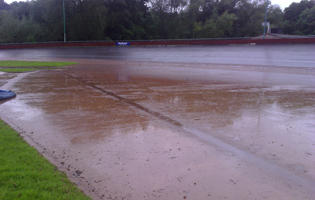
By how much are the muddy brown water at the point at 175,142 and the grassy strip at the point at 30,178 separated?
0.72ft

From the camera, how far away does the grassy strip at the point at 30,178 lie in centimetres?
331

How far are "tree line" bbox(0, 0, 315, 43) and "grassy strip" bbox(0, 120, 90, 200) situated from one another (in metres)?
55.6

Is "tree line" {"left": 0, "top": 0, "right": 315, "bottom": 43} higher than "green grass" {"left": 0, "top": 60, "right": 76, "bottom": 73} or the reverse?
higher

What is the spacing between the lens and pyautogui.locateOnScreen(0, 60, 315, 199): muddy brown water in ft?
12.5

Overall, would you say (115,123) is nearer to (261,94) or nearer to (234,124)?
(234,124)

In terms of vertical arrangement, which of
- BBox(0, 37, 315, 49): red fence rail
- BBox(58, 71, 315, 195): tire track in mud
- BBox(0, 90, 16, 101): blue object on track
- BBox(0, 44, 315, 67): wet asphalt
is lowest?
BBox(58, 71, 315, 195): tire track in mud

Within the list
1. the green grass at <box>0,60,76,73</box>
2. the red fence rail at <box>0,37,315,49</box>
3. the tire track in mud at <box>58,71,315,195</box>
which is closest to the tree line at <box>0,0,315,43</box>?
the red fence rail at <box>0,37,315,49</box>

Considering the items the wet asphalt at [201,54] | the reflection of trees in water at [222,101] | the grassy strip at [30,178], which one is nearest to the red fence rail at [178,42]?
the wet asphalt at [201,54]

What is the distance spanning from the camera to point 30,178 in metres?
3.66

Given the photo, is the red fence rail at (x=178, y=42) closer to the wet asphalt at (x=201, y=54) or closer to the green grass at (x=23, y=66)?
the wet asphalt at (x=201, y=54)

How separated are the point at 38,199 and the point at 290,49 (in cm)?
3320

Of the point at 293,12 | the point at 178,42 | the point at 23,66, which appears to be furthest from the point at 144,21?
the point at 23,66

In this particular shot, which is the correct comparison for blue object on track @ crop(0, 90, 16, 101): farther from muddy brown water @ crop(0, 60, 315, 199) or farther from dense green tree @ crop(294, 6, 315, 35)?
dense green tree @ crop(294, 6, 315, 35)

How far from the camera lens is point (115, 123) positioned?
673 cm
